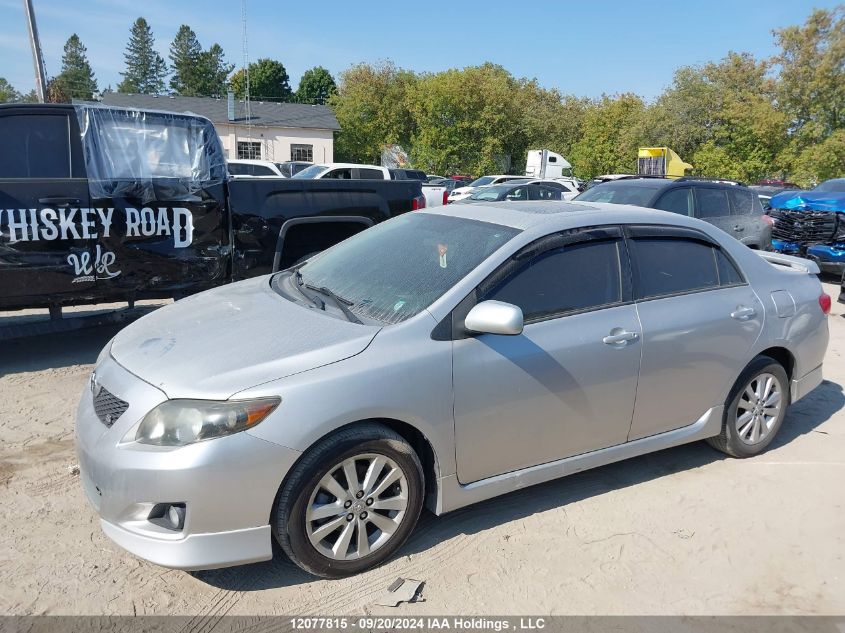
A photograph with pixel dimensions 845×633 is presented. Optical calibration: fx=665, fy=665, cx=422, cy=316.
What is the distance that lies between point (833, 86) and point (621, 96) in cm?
1599

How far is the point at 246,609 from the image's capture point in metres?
2.85

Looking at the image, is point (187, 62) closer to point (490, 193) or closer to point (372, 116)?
point (372, 116)

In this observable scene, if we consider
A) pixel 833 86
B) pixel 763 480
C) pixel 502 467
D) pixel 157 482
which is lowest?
pixel 763 480

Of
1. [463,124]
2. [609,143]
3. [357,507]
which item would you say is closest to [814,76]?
[609,143]

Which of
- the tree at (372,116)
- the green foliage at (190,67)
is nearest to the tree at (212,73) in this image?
the green foliage at (190,67)

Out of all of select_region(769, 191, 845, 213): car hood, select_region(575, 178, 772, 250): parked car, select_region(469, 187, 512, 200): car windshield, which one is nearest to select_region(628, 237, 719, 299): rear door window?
select_region(575, 178, 772, 250): parked car

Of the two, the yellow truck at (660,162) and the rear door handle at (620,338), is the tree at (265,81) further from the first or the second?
the rear door handle at (620,338)

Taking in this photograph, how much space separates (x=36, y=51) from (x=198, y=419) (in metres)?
17.2

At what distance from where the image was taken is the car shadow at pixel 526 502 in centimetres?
307

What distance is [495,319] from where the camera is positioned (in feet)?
10.1

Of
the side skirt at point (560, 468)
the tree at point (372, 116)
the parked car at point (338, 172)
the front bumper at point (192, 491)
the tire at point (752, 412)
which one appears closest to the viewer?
the front bumper at point (192, 491)

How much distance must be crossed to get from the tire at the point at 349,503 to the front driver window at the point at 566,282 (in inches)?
37.1

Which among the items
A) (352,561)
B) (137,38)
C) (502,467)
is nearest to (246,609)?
(352,561)

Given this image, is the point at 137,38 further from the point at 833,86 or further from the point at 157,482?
the point at 157,482
